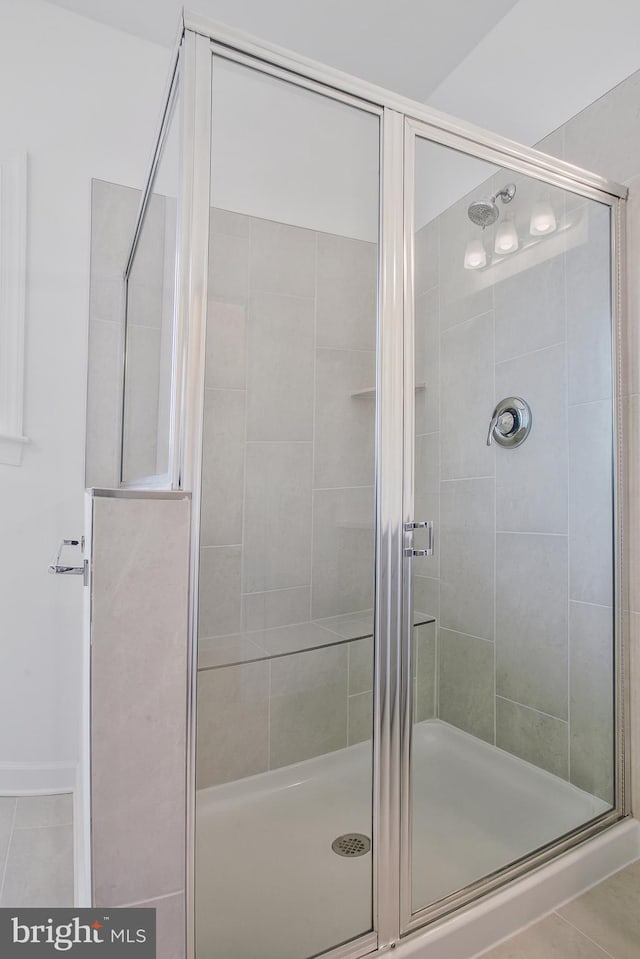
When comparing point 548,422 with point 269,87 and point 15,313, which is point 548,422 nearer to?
point 269,87

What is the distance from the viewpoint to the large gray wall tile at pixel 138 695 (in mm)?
821

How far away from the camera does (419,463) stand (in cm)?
116

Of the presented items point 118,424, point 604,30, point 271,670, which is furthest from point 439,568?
point 604,30

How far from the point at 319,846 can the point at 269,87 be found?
4.68 ft

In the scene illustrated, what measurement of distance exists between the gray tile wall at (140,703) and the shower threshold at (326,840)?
2.8 inches

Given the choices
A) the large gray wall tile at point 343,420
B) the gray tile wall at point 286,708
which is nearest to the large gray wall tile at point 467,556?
the gray tile wall at point 286,708

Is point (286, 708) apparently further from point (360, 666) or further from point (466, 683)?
point (466, 683)

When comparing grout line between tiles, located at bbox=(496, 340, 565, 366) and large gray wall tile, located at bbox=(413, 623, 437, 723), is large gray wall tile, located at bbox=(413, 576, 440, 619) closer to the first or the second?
large gray wall tile, located at bbox=(413, 623, 437, 723)

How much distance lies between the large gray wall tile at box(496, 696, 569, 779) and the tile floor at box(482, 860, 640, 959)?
283 mm

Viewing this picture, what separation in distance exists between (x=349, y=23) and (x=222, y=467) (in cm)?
182

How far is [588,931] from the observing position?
1228 mm

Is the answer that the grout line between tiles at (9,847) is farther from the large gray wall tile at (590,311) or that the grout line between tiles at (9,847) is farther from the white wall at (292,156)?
the large gray wall tile at (590,311)

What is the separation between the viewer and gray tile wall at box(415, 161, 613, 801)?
1200mm

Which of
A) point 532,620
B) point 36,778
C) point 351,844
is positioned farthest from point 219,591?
point 36,778
